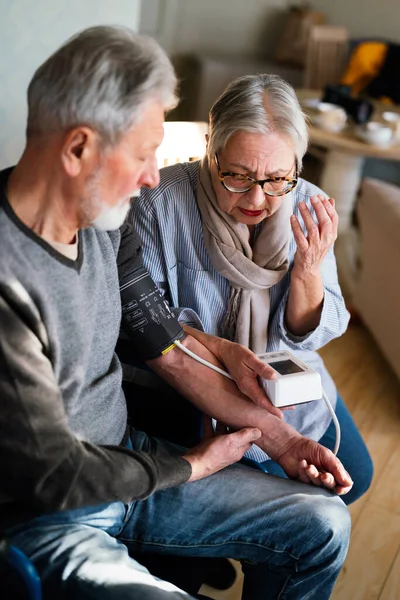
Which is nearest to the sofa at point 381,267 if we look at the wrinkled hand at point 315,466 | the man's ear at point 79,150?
the wrinkled hand at point 315,466

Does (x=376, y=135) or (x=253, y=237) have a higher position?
(x=253, y=237)

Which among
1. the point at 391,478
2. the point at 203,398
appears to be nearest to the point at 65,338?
the point at 203,398

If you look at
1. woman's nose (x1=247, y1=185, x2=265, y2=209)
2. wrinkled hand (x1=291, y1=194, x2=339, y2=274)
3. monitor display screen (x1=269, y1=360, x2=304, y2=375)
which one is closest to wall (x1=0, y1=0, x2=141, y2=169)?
woman's nose (x1=247, y1=185, x2=265, y2=209)

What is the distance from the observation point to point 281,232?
149 cm

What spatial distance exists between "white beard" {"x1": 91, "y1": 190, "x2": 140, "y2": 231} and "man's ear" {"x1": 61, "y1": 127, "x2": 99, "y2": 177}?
76mm

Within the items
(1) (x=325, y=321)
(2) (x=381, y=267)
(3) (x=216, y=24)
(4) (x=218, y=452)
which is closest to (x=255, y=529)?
(4) (x=218, y=452)

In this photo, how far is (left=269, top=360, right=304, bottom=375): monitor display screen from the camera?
4.30ft

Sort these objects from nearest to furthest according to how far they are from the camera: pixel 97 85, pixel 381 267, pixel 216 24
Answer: pixel 97 85 < pixel 381 267 < pixel 216 24

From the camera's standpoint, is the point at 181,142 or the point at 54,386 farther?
the point at 181,142

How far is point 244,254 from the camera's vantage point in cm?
152

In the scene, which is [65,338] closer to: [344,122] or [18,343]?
[18,343]

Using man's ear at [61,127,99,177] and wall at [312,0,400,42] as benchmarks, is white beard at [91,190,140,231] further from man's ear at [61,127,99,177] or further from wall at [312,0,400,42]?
wall at [312,0,400,42]

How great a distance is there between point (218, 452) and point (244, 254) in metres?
0.44

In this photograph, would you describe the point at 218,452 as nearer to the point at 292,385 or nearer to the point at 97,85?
the point at 292,385
